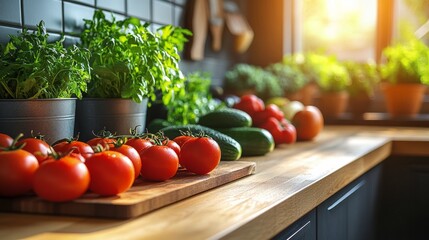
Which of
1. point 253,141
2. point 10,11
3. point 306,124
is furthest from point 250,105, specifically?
point 10,11

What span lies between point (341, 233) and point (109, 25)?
33.0 inches

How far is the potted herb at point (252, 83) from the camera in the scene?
8.75 feet

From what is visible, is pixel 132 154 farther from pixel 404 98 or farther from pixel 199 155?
pixel 404 98

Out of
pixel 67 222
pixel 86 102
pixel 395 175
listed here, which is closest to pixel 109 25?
pixel 86 102

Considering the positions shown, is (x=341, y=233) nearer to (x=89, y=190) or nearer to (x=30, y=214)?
(x=89, y=190)

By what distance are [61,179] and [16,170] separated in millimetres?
96

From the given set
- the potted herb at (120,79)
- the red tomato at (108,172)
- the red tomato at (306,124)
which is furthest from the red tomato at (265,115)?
the red tomato at (108,172)

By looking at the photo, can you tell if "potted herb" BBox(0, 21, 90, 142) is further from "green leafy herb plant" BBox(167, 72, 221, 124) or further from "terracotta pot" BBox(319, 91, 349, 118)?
"terracotta pot" BBox(319, 91, 349, 118)

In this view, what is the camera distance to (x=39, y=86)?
127 centimetres

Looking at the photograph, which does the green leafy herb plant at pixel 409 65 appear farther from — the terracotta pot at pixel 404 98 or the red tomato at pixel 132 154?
the red tomato at pixel 132 154

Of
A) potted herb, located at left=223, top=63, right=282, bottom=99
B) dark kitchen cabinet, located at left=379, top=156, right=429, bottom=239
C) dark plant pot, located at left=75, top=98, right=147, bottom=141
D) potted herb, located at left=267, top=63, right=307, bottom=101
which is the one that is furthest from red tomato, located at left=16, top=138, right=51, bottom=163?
potted herb, located at left=267, top=63, right=307, bottom=101

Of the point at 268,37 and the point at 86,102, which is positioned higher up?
the point at 268,37

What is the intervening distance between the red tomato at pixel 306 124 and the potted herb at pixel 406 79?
0.68 metres

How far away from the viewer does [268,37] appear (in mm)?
3215
